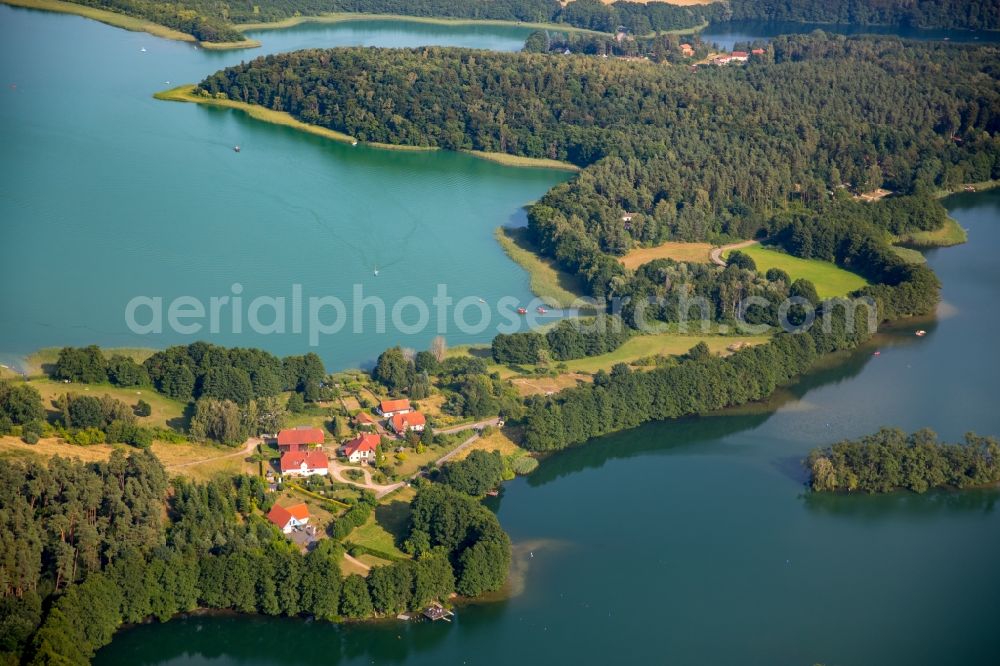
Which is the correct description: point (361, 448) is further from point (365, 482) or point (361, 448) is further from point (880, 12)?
point (880, 12)

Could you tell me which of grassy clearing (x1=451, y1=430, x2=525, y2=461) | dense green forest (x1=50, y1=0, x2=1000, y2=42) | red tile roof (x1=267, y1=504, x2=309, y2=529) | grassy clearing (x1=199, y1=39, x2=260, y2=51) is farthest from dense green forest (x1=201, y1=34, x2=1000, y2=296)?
red tile roof (x1=267, y1=504, x2=309, y2=529)

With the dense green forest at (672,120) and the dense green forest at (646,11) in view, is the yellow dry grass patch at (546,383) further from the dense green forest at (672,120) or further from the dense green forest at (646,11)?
the dense green forest at (646,11)

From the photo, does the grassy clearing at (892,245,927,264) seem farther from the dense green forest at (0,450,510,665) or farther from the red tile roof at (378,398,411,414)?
the dense green forest at (0,450,510,665)

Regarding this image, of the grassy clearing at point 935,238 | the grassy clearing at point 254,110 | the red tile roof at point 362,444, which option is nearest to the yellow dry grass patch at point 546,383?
the red tile roof at point 362,444

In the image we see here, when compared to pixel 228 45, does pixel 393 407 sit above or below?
below

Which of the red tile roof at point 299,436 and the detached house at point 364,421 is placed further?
the detached house at point 364,421

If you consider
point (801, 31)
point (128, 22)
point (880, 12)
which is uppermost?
point (880, 12)

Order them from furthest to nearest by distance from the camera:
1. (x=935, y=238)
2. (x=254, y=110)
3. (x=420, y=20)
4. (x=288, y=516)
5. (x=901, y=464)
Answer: (x=420, y=20) < (x=254, y=110) < (x=935, y=238) < (x=901, y=464) < (x=288, y=516)

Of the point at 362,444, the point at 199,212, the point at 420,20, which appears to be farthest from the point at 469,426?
the point at 420,20
